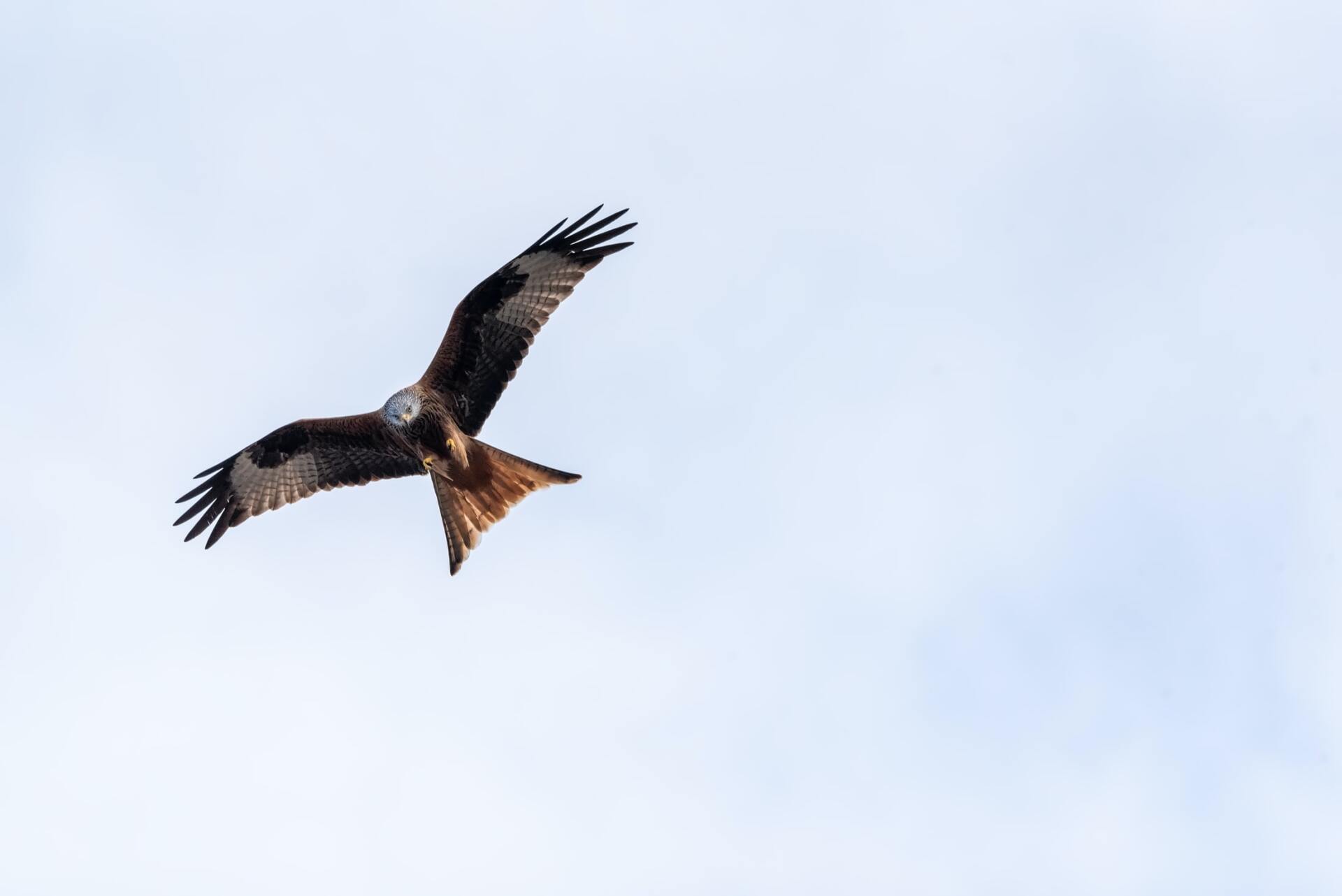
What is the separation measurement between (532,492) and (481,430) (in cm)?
63

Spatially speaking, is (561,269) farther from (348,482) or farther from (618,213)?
(348,482)

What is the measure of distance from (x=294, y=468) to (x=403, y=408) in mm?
1800

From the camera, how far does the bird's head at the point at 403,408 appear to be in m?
12.4

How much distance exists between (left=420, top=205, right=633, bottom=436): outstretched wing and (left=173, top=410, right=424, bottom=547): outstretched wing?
74 cm

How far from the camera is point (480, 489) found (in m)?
12.8

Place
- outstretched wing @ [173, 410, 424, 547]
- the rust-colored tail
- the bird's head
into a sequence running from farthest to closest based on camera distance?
outstretched wing @ [173, 410, 424, 547] < the rust-colored tail < the bird's head

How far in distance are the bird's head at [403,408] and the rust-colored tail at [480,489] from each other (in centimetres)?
49

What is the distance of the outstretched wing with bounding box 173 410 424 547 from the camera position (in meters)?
13.3

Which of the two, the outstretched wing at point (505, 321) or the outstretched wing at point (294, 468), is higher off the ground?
the outstretched wing at point (505, 321)

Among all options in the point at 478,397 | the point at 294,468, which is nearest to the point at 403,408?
the point at 478,397

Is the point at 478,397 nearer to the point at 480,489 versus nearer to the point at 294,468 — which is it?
the point at 480,489

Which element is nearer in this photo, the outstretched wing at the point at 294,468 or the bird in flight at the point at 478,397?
the bird in flight at the point at 478,397

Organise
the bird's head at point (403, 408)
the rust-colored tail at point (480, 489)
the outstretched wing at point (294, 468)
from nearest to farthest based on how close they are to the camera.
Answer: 1. the bird's head at point (403, 408)
2. the rust-colored tail at point (480, 489)
3. the outstretched wing at point (294, 468)

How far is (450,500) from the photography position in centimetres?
1291
